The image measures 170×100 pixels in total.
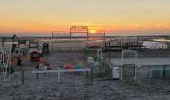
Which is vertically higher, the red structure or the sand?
the red structure

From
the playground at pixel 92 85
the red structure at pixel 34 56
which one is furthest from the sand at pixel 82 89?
the red structure at pixel 34 56

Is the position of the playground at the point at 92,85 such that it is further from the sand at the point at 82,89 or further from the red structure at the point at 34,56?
the red structure at the point at 34,56

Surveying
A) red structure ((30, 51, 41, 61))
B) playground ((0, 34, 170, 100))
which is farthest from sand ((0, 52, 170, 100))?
red structure ((30, 51, 41, 61))

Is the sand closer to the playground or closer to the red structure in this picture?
the playground

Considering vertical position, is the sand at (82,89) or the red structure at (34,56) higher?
the red structure at (34,56)

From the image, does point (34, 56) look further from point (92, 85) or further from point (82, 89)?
point (82, 89)

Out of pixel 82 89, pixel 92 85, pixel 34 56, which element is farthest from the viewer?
pixel 34 56

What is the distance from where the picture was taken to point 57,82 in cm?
1716

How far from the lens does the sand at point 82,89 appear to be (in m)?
13.4

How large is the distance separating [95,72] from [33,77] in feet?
11.6

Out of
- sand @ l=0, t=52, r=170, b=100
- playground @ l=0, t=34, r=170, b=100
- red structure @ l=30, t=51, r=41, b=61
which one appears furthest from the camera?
red structure @ l=30, t=51, r=41, b=61

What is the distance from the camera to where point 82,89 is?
49.5 ft

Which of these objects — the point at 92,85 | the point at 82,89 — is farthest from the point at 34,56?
the point at 82,89

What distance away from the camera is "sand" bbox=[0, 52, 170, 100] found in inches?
529
